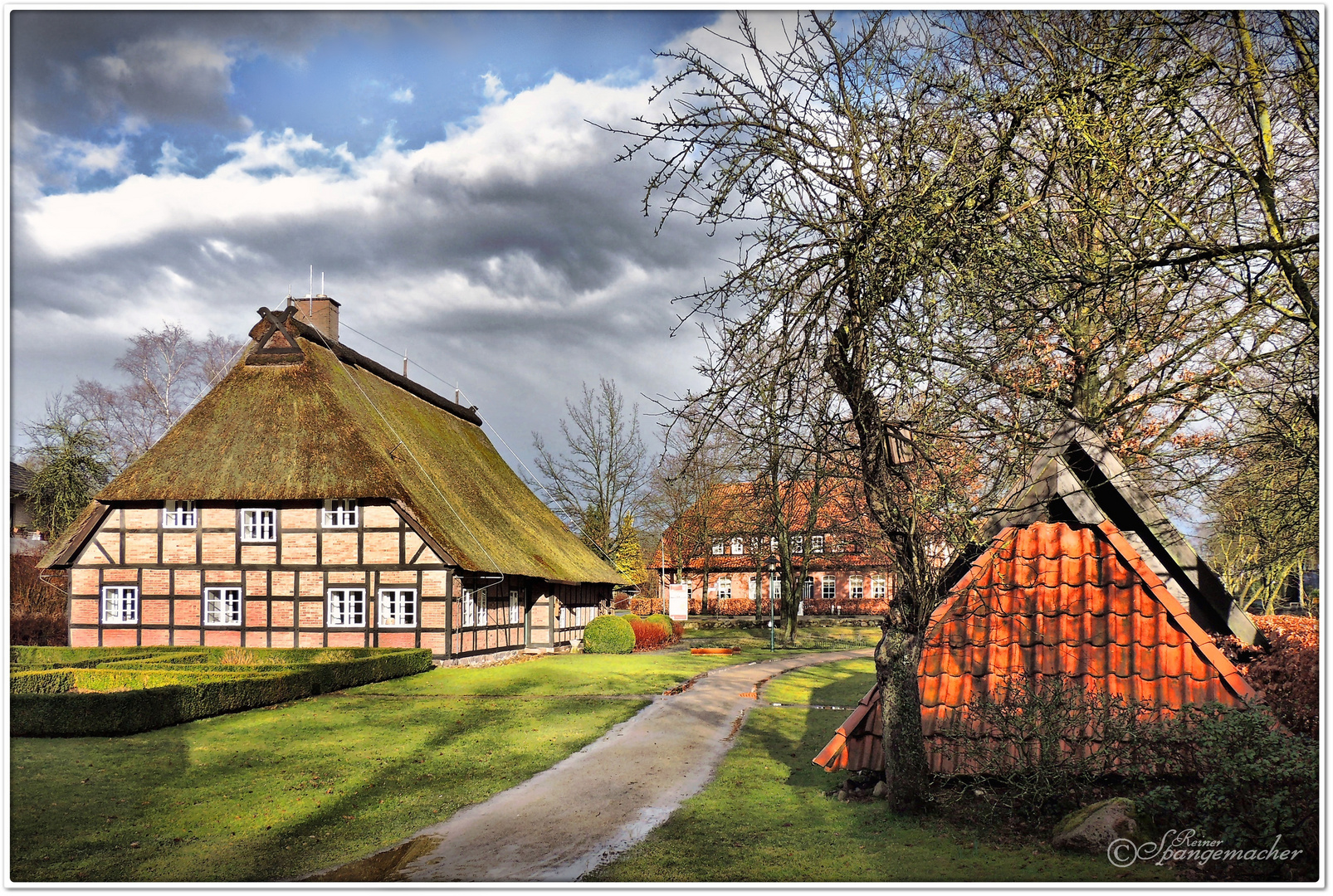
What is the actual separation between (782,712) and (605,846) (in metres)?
8.51

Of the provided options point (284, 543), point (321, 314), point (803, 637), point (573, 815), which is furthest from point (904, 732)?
point (803, 637)

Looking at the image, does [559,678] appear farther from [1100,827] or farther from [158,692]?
[1100,827]

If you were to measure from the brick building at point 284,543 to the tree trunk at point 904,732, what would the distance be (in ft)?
54.9

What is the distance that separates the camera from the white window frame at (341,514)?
23.1 m

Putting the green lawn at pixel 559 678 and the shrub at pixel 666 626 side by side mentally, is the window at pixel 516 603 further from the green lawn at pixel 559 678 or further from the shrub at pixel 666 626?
the shrub at pixel 666 626

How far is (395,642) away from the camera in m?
22.9

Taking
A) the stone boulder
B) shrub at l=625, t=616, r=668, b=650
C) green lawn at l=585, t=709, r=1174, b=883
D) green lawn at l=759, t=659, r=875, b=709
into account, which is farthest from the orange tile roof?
shrub at l=625, t=616, r=668, b=650

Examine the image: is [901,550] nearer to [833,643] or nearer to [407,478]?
[407,478]

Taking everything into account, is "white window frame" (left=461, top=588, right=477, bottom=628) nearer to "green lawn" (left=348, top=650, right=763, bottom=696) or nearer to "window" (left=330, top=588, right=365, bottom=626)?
"green lawn" (left=348, top=650, right=763, bottom=696)

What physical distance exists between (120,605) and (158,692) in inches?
488

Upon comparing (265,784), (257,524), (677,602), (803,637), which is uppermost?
(257,524)

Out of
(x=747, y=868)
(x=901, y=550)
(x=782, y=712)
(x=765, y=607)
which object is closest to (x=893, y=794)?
(x=747, y=868)

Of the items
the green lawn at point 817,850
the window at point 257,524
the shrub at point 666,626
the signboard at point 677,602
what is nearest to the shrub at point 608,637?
the shrub at point 666,626

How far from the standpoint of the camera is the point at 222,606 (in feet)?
77.2
